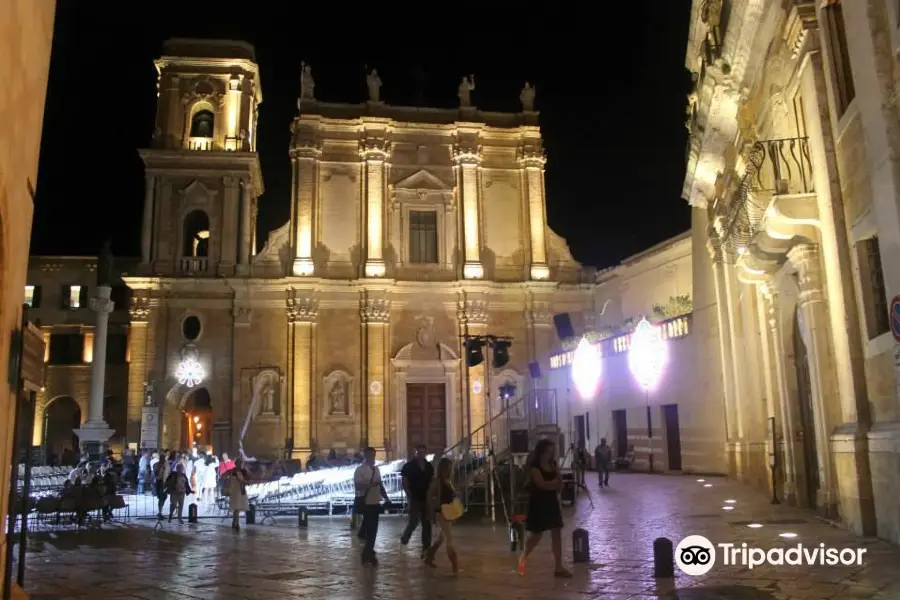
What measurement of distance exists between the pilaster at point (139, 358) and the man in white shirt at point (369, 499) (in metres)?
19.2

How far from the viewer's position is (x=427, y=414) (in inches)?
1181

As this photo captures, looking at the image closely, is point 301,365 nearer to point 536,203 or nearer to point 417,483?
point 536,203

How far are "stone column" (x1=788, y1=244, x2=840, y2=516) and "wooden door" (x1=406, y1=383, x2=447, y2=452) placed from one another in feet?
62.4

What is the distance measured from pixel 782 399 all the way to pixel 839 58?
6768 millimetres

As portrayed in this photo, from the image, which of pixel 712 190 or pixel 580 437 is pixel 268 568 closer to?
pixel 712 190

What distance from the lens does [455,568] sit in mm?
9047

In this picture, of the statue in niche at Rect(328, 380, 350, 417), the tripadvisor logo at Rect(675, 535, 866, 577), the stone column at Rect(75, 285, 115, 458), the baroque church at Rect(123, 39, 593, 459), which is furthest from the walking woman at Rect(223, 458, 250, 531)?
the stone column at Rect(75, 285, 115, 458)

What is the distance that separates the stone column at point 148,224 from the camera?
29.3 meters

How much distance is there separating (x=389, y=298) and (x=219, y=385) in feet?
24.0

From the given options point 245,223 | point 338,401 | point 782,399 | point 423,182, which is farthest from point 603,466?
point 245,223

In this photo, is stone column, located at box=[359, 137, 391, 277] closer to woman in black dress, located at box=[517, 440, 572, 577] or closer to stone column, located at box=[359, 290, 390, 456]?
stone column, located at box=[359, 290, 390, 456]

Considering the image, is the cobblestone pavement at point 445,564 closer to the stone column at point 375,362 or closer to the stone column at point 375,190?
the stone column at point 375,362

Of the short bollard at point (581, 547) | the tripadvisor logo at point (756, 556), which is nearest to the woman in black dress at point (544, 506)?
the short bollard at point (581, 547)

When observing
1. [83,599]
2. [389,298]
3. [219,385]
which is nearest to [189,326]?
[219,385]
